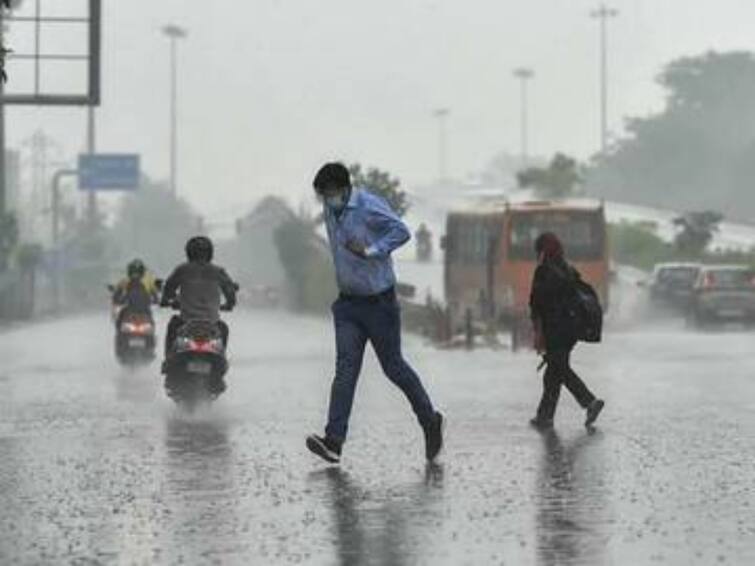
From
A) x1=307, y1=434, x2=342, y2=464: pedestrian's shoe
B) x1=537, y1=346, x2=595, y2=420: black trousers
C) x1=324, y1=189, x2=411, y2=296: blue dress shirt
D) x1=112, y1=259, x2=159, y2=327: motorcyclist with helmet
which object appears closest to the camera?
x1=324, y1=189, x2=411, y2=296: blue dress shirt

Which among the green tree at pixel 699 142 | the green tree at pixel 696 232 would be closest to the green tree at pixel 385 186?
the green tree at pixel 696 232

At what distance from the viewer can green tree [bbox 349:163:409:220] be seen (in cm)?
3288

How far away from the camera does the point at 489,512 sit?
8.75 meters

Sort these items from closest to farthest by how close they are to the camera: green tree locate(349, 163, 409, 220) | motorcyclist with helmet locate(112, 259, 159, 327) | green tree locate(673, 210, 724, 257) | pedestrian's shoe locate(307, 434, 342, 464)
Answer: pedestrian's shoe locate(307, 434, 342, 464)
motorcyclist with helmet locate(112, 259, 159, 327)
green tree locate(349, 163, 409, 220)
green tree locate(673, 210, 724, 257)

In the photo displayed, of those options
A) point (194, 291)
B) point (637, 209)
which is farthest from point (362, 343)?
point (637, 209)

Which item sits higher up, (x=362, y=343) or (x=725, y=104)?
(x=725, y=104)

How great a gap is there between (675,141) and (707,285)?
328 feet

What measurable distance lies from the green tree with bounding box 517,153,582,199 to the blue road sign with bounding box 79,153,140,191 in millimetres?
18092

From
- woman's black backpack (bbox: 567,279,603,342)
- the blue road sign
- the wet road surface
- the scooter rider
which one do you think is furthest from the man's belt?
the blue road sign

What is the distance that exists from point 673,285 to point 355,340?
38034 mm

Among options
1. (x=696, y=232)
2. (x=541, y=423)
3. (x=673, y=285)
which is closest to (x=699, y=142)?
(x=696, y=232)

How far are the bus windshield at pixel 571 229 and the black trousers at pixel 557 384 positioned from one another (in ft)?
81.7

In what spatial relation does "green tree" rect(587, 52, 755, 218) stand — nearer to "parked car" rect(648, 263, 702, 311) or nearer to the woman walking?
"parked car" rect(648, 263, 702, 311)

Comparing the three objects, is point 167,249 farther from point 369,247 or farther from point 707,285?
point 369,247
